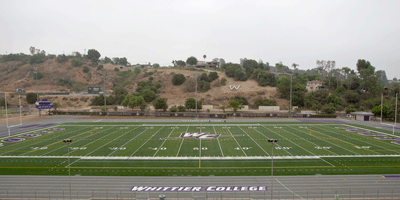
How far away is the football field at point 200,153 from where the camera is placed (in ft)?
66.4

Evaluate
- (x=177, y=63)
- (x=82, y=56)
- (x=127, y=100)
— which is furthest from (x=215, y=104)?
(x=82, y=56)

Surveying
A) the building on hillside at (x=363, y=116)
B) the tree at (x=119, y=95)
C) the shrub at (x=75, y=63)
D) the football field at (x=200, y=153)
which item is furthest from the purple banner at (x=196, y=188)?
the shrub at (x=75, y=63)

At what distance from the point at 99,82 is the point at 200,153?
361 feet

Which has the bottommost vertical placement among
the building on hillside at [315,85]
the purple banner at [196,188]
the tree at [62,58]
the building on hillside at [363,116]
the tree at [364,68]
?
the purple banner at [196,188]

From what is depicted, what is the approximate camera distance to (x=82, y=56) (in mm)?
156250

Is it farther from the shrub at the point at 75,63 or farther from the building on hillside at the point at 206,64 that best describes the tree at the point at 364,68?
the shrub at the point at 75,63

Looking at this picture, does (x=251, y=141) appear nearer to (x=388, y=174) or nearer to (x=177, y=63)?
(x=388, y=174)

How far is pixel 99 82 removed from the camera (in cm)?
12006

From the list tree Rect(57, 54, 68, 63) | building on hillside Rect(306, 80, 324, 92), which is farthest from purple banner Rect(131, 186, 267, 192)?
tree Rect(57, 54, 68, 63)

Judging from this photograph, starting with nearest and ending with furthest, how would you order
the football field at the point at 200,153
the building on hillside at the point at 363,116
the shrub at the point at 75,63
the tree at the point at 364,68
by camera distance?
→ 1. the football field at the point at 200,153
2. the building on hillside at the point at 363,116
3. the tree at the point at 364,68
4. the shrub at the point at 75,63

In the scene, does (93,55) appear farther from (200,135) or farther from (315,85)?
(200,135)

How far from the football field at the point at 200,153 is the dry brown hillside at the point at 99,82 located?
150 ft

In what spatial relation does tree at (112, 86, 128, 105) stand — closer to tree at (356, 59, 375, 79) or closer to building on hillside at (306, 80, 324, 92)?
building on hillside at (306, 80, 324, 92)

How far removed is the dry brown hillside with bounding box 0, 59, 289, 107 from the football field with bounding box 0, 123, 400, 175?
4582 cm
